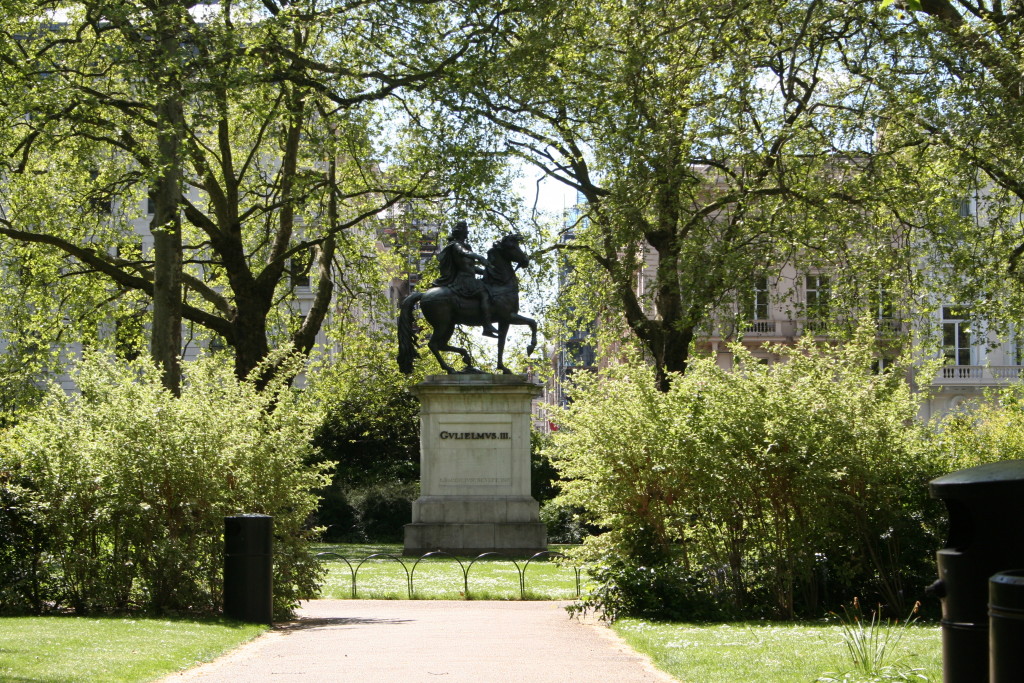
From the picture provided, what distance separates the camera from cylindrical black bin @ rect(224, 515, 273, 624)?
43.0ft

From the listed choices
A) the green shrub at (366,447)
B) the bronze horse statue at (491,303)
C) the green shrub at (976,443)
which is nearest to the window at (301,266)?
the green shrub at (366,447)

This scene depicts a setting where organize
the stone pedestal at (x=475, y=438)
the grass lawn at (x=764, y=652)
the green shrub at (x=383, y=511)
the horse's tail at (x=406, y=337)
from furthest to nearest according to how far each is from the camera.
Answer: the green shrub at (x=383, y=511) → the horse's tail at (x=406, y=337) → the stone pedestal at (x=475, y=438) → the grass lawn at (x=764, y=652)

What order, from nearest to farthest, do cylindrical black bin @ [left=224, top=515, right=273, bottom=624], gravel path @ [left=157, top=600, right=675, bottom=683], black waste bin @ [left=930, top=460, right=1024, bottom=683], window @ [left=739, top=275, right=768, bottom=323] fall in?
black waste bin @ [left=930, top=460, right=1024, bottom=683] → gravel path @ [left=157, top=600, right=675, bottom=683] → cylindrical black bin @ [left=224, top=515, right=273, bottom=624] → window @ [left=739, top=275, right=768, bottom=323]

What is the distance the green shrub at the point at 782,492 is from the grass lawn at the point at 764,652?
109cm

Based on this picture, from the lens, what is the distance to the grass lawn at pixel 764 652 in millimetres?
8906

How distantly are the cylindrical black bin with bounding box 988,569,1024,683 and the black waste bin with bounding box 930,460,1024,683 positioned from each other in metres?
1.29

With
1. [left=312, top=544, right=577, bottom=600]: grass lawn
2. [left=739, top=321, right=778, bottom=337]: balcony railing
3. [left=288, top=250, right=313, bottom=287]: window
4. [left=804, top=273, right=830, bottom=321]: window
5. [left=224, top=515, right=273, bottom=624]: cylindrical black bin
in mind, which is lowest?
[left=312, top=544, right=577, bottom=600]: grass lawn

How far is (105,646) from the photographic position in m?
10.6

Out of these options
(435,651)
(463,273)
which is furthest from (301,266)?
(435,651)

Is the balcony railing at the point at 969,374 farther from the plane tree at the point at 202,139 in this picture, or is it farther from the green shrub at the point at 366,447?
the plane tree at the point at 202,139

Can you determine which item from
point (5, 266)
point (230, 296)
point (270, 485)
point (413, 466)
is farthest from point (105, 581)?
point (413, 466)

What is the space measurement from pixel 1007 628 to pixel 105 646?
26.5 ft

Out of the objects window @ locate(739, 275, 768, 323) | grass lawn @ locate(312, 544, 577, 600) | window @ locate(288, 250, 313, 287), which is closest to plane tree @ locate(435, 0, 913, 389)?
window @ locate(739, 275, 768, 323)

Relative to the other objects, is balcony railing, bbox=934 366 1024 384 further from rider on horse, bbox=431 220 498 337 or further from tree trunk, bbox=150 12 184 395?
tree trunk, bbox=150 12 184 395
